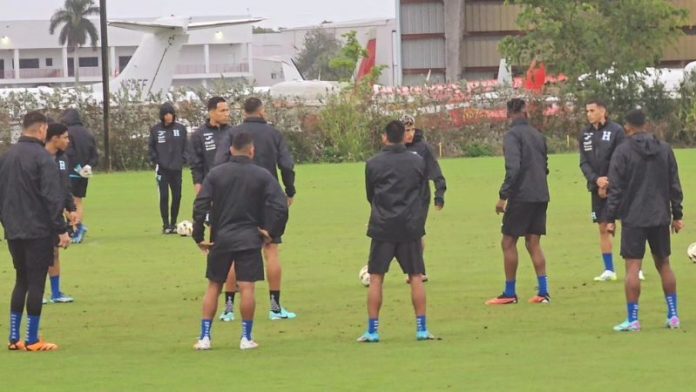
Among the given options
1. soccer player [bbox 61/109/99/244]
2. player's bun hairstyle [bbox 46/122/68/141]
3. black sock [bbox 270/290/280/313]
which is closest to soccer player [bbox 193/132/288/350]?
black sock [bbox 270/290/280/313]

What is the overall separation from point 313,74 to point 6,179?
142871mm

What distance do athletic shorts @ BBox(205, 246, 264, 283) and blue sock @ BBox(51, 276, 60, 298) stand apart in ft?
13.3

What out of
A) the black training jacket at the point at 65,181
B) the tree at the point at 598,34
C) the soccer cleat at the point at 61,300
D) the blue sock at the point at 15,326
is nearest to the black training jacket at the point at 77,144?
the black training jacket at the point at 65,181

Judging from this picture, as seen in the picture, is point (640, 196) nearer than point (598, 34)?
Yes

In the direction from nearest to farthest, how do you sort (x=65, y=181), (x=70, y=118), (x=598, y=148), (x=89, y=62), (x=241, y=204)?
(x=241, y=204) < (x=65, y=181) < (x=598, y=148) < (x=70, y=118) < (x=89, y=62)

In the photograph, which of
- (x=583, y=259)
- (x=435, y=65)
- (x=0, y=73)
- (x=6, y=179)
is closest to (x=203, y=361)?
(x=6, y=179)

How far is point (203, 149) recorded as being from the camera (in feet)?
59.9

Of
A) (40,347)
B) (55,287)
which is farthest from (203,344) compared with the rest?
(55,287)

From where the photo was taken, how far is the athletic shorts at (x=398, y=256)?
13.0 metres

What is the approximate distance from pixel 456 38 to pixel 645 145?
73031 millimetres

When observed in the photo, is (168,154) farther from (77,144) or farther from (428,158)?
(428,158)

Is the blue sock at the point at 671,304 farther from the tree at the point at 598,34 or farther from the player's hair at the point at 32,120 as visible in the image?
the tree at the point at 598,34

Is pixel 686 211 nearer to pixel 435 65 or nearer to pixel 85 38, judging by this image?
pixel 435 65

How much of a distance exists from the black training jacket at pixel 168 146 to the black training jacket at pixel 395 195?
11.8 metres
